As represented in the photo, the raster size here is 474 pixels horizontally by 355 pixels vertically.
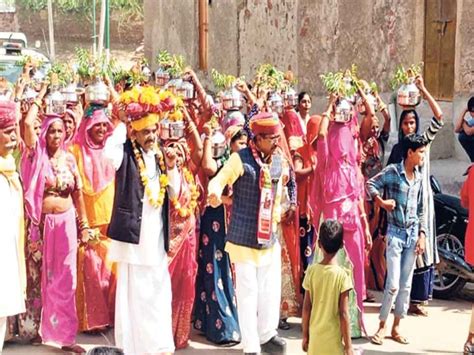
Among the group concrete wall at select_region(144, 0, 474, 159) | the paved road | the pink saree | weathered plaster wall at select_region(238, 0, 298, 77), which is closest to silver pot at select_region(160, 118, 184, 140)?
the pink saree

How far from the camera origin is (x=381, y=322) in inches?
299

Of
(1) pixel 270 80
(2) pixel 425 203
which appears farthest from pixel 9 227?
(1) pixel 270 80

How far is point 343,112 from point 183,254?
1.64m

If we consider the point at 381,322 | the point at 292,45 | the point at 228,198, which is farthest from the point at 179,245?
the point at 292,45

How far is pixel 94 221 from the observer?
25.6ft

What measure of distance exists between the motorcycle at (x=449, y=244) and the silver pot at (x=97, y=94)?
320cm

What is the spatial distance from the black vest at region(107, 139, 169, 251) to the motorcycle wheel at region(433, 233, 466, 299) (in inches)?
138

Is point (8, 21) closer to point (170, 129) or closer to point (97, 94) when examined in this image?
point (97, 94)

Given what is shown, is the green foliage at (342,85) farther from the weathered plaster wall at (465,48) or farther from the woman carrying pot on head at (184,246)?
the weathered plaster wall at (465,48)

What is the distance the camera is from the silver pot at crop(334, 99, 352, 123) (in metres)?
7.65

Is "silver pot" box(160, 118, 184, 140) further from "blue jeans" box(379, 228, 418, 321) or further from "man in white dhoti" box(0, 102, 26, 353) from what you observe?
"blue jeans" box(379, 228, 418, 321)

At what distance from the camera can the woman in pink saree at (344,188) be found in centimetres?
767

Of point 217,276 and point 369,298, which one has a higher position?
point 217,276

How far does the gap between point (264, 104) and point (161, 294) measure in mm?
2295
